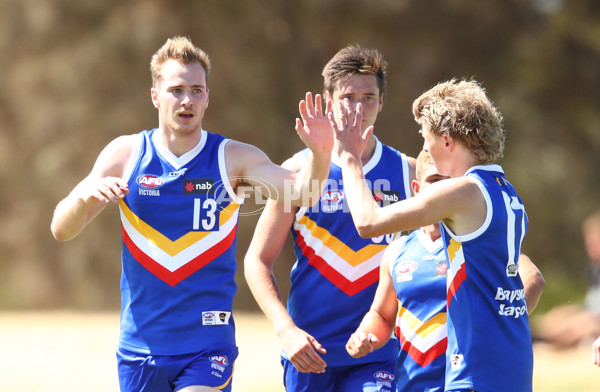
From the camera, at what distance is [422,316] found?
12.9ft

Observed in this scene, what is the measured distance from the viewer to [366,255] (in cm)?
471

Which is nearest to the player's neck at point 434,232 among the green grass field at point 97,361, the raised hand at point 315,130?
the raised hand at point 315,130

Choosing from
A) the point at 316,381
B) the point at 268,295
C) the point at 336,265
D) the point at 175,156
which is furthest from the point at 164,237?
the point at 316,381

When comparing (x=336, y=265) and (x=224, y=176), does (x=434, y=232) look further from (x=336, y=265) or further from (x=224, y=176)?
(x=224, y=176)

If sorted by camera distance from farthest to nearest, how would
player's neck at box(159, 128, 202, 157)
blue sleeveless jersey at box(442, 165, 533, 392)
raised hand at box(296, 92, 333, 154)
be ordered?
1. player's neck at box(159, 128, 202, 157)
2. raised hand at box(296, 92, 333, 154)
3. blue sleeveless jersey at box(442, 165, 533, 392)

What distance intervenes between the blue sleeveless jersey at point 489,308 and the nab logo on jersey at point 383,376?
1.05 meters

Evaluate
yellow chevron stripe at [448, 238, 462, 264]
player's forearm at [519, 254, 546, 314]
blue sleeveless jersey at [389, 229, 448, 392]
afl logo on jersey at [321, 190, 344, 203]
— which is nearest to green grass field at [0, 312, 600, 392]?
afl logo on jersey at [321, 190, 344, 203]

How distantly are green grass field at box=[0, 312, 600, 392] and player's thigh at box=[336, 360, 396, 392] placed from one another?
4090 millimetres

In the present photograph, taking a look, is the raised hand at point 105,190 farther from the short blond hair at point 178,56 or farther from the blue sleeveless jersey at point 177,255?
the short blond hair at point 178,56

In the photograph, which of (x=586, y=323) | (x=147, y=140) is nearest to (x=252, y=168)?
(x=147, y=140)

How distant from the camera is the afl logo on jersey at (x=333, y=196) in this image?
4734 millimetres

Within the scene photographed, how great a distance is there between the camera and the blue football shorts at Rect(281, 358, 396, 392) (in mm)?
4492

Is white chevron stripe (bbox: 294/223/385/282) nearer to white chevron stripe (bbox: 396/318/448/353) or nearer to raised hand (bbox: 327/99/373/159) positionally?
white chevron stripe (bbox: 396/318/448/353)

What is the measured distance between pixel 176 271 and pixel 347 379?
1079mm
